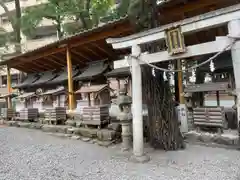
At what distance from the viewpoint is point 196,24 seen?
5102mm

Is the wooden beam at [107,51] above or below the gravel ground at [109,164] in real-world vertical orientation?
above

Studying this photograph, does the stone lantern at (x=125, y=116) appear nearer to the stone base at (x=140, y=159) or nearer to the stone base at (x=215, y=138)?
the stone base at (x=140, y=159)

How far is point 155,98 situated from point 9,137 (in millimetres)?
6864

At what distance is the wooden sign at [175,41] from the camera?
5.16 metres

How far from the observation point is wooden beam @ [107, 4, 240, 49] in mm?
4702

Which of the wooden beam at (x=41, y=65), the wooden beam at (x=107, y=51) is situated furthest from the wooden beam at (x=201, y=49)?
the wooden beam at (x=41, y=65)

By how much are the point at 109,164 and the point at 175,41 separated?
329 centimetres

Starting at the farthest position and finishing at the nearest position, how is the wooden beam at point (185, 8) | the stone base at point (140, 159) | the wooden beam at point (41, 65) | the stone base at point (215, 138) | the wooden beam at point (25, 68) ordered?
the wooden beam at point (25, 68) → the wooden beam at point (41, 65) → the wooden beam at point (185, 8) → the stone base at point (215, 138) → the stone base at point (140, 159)

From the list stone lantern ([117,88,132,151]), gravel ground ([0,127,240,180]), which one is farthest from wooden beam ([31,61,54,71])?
stone lantern ([117,88,132,151])

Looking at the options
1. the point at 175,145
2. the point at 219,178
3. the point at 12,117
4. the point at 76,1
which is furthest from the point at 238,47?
the point at 12,117

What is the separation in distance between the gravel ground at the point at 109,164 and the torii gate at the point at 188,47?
644 mm

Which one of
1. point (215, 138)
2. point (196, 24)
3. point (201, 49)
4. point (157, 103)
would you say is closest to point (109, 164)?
point (157, 103)

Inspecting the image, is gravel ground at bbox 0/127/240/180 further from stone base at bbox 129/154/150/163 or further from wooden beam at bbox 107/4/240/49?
wooden beam at bbox 107/4/240/49

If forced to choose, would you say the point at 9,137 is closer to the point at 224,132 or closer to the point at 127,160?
the point at 127,160
